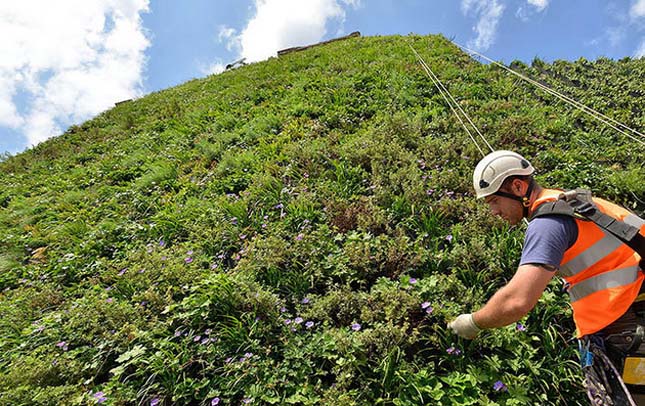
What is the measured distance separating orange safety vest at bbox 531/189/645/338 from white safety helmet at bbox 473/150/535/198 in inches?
10.7

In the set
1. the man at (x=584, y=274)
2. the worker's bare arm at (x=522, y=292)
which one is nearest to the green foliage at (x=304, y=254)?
the man at (x=584, y=274)

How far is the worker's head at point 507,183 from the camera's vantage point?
257cm

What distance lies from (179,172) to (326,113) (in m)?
3.83

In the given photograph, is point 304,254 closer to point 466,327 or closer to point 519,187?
point 466,327

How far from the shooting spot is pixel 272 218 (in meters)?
5.46

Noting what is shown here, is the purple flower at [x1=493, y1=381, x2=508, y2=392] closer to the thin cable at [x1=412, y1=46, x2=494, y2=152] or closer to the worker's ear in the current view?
the worker's ear

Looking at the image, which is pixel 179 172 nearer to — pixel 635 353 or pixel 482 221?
pixel 482 221

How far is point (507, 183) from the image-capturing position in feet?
8.54

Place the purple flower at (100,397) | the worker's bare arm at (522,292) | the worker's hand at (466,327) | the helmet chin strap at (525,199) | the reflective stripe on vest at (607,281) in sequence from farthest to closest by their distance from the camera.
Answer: the purple flower at (100,397) → the worker's hand at (466,327) → the helmet chin strap at (525,199) → the reflective stripe on vest at (607,281) → the worker's bare arm at (522,292)

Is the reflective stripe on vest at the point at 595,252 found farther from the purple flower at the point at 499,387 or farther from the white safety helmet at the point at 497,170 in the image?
the purple flower at the point at 499,387

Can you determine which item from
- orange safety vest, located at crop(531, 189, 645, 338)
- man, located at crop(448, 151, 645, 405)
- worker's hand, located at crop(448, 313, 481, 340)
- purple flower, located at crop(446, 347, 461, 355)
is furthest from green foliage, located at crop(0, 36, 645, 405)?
orange safety vest, located at crop(531, 189, 645, 338)

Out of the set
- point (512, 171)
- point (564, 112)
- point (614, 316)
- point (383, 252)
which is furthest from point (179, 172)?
point (564, 112)

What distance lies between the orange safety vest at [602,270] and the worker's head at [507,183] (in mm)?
158

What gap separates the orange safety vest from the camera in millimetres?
2240
